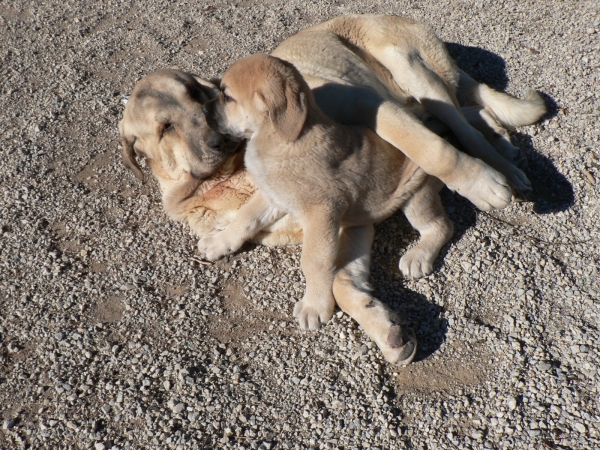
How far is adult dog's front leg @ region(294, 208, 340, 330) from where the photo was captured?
3607mm

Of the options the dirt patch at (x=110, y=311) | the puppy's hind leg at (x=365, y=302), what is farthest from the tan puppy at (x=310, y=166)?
the dirt patch at (x=110, y=311)

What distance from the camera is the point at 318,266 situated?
12.0ft

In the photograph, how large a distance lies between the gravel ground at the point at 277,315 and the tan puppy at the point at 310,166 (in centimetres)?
36

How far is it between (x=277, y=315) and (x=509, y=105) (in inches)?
111

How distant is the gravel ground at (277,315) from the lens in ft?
10.4

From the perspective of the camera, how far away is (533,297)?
3.64 m

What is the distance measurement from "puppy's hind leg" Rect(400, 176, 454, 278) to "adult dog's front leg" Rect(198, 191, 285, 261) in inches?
39.3

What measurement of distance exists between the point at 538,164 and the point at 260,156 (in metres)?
2.44

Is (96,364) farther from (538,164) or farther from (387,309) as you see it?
(538,164)

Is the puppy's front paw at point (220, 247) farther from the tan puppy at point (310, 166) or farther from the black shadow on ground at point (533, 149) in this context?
the black shadow on ground at point (533, 149)

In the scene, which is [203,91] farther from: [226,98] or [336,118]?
[336,118]

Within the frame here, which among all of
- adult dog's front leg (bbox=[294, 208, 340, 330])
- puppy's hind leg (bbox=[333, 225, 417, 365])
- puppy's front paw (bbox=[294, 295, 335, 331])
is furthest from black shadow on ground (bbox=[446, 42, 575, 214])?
puppy's front paw (bbox=[294, 295, 335, 331])

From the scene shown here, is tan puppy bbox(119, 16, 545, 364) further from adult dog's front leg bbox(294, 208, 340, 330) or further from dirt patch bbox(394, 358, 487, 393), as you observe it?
dirt patch bbox(394, 358, 487, 393)

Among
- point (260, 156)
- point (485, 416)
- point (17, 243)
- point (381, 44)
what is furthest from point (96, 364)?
point (381, 44)
